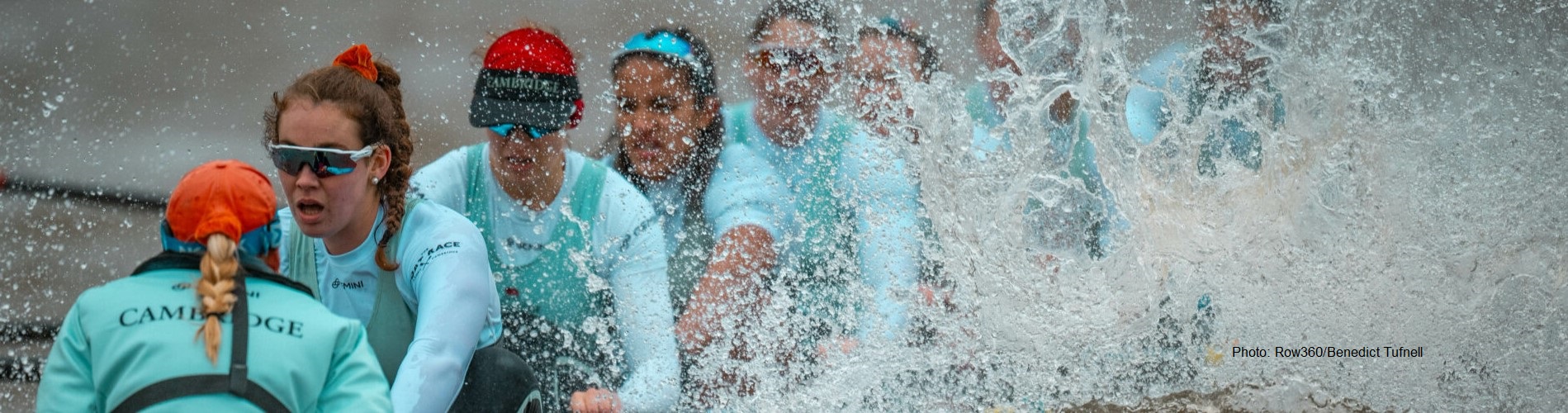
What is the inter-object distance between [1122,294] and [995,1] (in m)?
0.95

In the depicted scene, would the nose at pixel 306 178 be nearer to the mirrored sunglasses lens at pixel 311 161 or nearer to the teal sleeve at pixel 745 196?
the mirrored sunglasses lens at pixel 311 161

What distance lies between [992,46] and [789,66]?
0.61m

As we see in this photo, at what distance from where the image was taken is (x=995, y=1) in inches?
142

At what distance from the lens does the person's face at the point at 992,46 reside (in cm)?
343

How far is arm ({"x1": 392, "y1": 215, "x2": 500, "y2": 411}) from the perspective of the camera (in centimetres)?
186

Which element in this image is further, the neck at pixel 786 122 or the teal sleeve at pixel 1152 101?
the teal sleeve at pixel 1152 101

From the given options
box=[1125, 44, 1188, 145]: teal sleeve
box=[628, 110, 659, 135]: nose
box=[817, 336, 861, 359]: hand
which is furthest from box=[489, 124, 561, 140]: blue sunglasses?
box=[1125, 44, 1188, 145]: teal sleeve

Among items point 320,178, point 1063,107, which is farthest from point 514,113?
point 1063,107

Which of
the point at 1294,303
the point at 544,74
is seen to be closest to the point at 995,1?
the point at 1294,303

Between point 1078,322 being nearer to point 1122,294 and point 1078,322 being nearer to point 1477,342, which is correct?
point 1122,294

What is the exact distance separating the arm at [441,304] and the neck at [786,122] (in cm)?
125

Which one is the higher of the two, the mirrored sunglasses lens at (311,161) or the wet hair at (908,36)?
the wet hair at (908,36)

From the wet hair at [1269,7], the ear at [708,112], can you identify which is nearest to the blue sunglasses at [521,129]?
the ear at [708,112]

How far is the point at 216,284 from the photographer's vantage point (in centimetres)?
153
